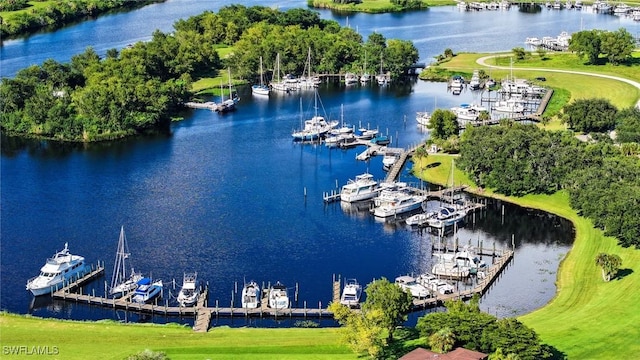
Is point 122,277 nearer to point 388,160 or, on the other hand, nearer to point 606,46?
point 388,160

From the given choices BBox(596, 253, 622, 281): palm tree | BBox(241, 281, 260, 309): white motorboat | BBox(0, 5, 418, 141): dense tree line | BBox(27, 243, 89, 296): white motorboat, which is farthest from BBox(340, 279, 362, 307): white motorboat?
BBox(0, 5, 418, 141): dense tree line

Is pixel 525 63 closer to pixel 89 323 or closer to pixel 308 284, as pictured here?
pixel 308 284

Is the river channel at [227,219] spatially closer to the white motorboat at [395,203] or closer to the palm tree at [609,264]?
the white motorboat at [395,203]

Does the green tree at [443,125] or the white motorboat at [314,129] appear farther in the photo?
the white motorboat at [314,129]

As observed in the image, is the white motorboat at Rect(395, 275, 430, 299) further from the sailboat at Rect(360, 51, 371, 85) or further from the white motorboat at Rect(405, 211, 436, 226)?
the sailboat at Rect(360, 51, 371, 85)

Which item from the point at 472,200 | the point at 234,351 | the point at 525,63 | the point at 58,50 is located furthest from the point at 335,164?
the point at 58,50

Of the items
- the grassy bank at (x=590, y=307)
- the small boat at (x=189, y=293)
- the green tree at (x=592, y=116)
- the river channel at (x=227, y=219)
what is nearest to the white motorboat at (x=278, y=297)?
the river channel at (x=227, y=219)
